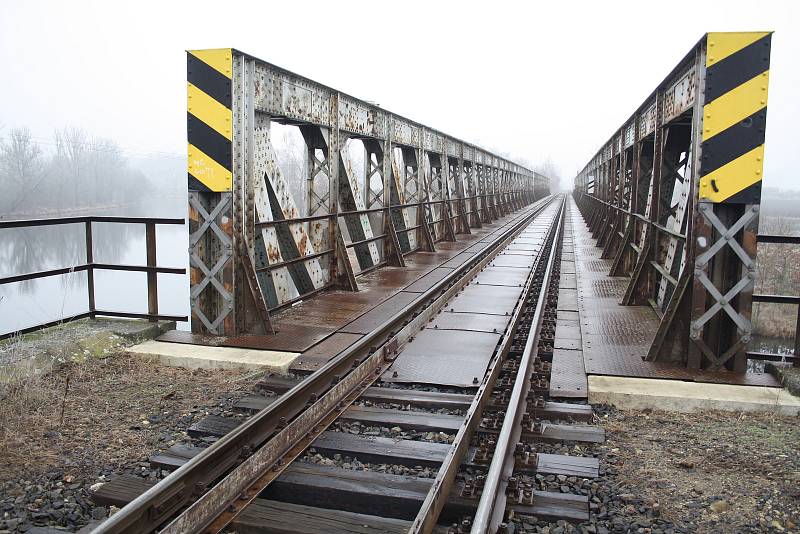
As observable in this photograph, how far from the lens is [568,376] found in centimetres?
501

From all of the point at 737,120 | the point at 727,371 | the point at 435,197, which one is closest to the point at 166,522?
the point at 727,371

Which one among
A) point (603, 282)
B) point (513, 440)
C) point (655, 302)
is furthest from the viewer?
point (603, 282)

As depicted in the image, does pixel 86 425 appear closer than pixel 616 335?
Yes

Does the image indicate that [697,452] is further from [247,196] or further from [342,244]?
[342,244]

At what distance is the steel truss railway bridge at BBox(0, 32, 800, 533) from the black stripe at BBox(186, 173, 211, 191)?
0.04 meters

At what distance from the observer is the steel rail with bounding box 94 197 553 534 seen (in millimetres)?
2691

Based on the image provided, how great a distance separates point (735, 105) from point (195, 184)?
187 inches

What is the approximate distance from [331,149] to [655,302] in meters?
4.58

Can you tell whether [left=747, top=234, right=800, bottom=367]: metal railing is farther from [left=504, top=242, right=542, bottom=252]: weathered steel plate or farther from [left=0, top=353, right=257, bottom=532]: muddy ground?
[left=504, top=242, right=542, bottom=252]: weathered steel plate

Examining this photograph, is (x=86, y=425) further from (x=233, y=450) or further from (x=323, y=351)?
(x=323, y=351)

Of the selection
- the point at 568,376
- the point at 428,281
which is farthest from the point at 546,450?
the point at 428,281

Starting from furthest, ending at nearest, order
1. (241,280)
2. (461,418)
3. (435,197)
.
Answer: (435,197)
(241,280)
(461,418)

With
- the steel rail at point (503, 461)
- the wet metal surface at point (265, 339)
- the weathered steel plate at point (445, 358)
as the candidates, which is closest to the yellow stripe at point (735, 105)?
the steel rail at point (503, 461)

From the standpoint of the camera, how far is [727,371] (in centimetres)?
514
